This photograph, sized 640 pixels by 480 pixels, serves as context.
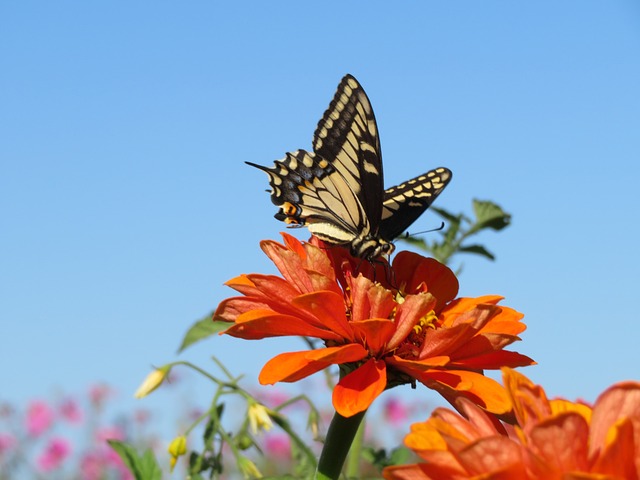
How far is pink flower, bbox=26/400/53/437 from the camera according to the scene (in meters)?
7.59

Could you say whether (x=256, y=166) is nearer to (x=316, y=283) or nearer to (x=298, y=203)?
(x=298, y=203)

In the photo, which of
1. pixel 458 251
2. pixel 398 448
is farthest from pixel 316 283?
pixel 458 251

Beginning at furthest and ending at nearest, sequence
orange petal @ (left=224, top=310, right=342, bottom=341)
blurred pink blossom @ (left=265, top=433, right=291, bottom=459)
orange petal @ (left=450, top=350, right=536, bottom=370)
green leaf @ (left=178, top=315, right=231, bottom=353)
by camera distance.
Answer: blurred pink blossom @ (left=265, top=433, right=291, bottom=459) < green leaf @ (left=178, top=315, right=231, bottom=353) < orange petal @ (left=450, top=350, right=536, bottom=370) < orange petal @ (left=224, top=310, right=342, bottom=341)

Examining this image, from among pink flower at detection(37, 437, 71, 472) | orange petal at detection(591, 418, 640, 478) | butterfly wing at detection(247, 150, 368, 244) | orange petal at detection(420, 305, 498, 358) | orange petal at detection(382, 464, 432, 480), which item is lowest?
pink flower at detection(37, 437, 71, 472)

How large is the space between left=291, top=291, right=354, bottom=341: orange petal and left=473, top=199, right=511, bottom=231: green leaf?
176cm

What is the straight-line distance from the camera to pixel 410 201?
269 cm

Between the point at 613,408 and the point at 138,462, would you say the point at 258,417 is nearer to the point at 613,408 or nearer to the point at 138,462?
the point at 138,462

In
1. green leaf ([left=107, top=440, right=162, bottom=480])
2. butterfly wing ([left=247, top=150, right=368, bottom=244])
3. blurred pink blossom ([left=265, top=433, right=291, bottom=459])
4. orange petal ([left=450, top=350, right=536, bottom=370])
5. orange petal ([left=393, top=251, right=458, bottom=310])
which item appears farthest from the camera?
blurred pink blossom ([left=265, top=433, right=291, bottom=459])

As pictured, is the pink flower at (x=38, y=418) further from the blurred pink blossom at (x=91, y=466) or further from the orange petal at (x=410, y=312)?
the orange petal at (x=410, y=312)

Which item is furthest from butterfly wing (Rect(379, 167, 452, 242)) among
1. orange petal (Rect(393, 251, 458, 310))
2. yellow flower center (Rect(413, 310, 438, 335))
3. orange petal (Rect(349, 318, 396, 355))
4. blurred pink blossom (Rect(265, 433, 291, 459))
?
blurred pink blossom (Rect(265, 433, 291, 459))

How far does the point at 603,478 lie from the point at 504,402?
77 cm

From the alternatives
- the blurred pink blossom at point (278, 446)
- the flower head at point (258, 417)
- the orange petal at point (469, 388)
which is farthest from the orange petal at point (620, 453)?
the blurred pink blossom at point (278, 446)

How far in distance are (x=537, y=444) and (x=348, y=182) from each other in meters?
1.63

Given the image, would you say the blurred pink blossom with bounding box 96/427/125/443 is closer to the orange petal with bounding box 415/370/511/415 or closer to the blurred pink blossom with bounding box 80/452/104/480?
the blurred pink blossom with bounding box 80/452/104/480
